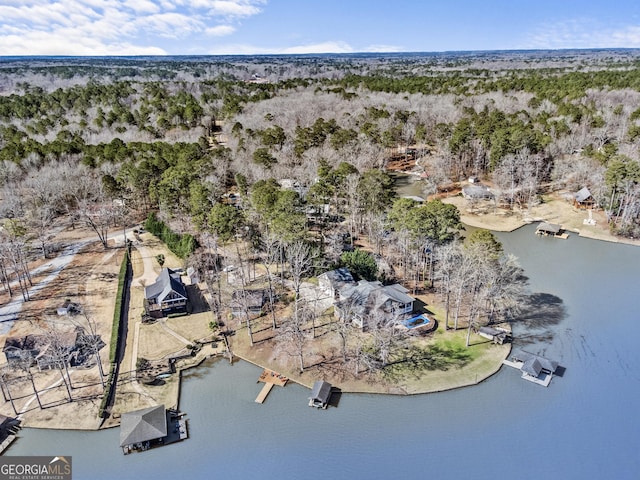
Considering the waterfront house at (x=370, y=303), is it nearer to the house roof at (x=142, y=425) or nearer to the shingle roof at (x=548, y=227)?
the house roof at (x=142, y=425)

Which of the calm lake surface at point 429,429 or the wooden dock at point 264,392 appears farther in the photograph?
the wooden dock at point 264,392

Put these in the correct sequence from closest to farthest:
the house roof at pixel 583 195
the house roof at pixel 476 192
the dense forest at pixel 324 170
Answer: the dense forest at pixel 324 170 → the house roof at pixel 583 195 → the house roof at pixel 476 192

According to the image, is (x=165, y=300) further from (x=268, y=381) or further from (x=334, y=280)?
(x=334, y=280)

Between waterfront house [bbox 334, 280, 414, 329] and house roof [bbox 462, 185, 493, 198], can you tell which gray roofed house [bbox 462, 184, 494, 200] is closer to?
house roof [bbox 462, 185, 493, 198]

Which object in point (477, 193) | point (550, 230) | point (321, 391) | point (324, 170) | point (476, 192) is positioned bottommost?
point (321, 391)

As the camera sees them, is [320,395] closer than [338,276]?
Yes

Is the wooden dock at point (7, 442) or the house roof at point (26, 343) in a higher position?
the house roof at point (26, 343)

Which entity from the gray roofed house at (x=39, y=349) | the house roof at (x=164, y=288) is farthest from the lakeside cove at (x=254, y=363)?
the gray roofed house at (x=39, y=349)

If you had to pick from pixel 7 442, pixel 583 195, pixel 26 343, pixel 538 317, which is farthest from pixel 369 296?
pixel 583 195
